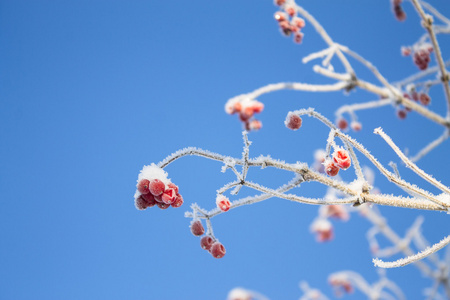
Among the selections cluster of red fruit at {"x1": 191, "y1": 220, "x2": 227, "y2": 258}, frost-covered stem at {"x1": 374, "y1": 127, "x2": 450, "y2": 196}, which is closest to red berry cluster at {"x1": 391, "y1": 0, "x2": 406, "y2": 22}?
frost-covered stem at {"x1": 374, "y1": 127, "x2": 450, "y2": 196}

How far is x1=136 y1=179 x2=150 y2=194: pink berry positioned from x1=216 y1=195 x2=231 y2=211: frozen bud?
1.26ft

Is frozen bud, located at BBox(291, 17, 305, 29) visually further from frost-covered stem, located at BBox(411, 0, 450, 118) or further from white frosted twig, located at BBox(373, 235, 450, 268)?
white frosted twig, located at BBox(373, 235, 450, 268)

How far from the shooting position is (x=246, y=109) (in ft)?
7.79

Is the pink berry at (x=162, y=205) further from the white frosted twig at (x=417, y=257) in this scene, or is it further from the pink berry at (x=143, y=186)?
the white frosted twig at (x=417, y=257)

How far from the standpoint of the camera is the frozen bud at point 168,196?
2.04m

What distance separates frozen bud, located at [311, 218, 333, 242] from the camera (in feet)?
23.9

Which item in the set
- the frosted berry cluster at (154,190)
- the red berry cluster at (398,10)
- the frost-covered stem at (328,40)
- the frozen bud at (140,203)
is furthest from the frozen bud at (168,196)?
the red berry cluster at (398,10)

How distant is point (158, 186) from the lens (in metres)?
1.99

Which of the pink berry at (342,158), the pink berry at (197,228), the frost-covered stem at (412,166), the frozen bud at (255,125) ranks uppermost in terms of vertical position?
the frozen bud at (255,125)

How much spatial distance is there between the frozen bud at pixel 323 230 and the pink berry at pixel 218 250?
5.44 metres

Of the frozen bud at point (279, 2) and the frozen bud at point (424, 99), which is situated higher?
the frozen bud at point (279, 2)

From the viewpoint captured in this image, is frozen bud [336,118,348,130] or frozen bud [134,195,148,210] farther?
frozen bud [336,118,348,130]

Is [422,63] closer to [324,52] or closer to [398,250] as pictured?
[324,52]

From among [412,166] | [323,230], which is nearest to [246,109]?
[412,166]
